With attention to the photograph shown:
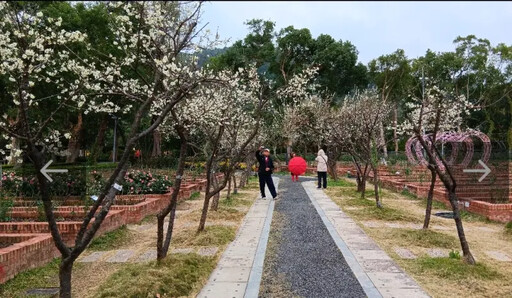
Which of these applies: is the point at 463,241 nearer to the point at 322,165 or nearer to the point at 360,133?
the point at 360,133

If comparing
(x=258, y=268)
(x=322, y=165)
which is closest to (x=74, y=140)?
(x=322, y=165)

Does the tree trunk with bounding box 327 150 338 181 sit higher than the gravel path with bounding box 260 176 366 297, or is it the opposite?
the tree trunk with bounding box 327 150 338 181

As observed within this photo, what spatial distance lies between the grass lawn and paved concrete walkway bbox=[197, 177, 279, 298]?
1.93 m

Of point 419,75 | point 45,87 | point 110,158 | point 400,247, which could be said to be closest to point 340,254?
point 400,247

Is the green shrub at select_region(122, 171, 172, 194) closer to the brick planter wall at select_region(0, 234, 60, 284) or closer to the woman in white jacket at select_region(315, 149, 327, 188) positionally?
the brick planter wall at select_region(0, 234, 60, 284)

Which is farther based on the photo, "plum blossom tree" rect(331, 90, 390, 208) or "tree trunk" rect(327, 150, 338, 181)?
"tree trunk" rect(327, 150, 338, 181)

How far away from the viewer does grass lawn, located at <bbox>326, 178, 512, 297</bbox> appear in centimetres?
482

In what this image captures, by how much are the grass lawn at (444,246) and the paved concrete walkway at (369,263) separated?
5.8 inches

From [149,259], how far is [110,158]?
132ft

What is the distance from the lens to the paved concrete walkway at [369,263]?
467 cm

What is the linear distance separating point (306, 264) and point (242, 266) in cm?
86

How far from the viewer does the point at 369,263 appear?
228 inches

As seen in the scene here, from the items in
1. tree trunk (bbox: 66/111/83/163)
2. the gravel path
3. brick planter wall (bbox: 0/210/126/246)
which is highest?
tree trunk (bbox: 66/111/83/163)

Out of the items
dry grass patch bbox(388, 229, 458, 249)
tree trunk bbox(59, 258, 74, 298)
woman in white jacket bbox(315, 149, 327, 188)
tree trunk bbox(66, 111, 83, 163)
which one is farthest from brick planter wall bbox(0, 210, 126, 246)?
tree trunk bbox(66, 111, 83, 163)
